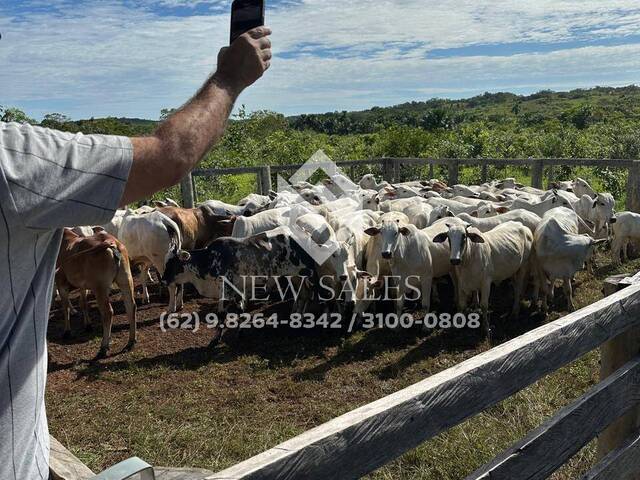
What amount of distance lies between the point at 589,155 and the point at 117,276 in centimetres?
2200

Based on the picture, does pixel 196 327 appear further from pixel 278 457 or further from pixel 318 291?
pixel 278 457

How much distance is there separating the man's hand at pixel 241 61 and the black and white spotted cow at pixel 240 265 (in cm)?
705

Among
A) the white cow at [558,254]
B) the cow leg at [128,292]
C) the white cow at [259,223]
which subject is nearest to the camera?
the cow leg at [128,292]

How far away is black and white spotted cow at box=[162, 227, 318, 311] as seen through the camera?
340 inches

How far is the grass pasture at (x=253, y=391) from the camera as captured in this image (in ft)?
16.3

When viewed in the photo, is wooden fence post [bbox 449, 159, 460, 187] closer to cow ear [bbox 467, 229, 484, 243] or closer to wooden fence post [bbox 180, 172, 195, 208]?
→ wooden fence post [bbox 180, 172, 195, 208]

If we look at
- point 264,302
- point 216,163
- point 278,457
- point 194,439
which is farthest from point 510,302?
point 216,163

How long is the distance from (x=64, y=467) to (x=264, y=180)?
14.2 m

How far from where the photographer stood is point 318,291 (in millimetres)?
9133

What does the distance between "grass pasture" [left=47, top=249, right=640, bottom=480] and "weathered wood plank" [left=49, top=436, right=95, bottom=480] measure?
2113mm

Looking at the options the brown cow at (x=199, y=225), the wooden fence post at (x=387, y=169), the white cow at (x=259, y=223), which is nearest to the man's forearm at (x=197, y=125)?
the white cow at (x=259, y=223)

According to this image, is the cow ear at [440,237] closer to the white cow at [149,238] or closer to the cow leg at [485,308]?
the cow leg at [485,308]

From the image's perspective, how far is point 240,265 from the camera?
8617mm

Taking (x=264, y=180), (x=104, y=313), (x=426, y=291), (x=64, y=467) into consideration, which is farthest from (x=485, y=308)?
(x=264, y=180)
